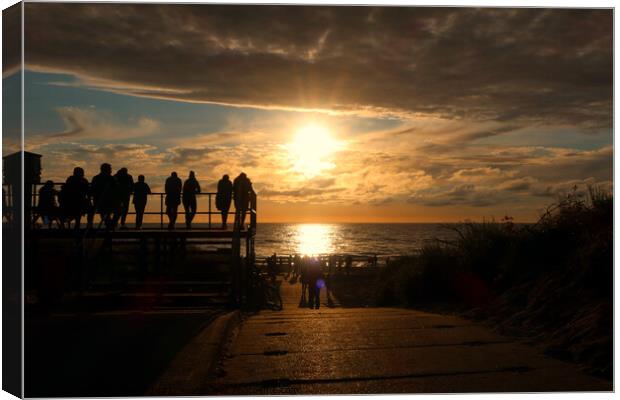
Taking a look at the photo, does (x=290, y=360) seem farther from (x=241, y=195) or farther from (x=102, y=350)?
(x=241, y=195)

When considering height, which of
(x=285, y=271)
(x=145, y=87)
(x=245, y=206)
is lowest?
(x=285, y=271)

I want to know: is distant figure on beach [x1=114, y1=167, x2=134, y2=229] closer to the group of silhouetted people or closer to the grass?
the group of silhouetted people

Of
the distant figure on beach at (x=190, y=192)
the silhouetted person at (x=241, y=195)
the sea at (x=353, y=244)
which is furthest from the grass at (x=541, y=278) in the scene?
the sea at (x=353, y=244)

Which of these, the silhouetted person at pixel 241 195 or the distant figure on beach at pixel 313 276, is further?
the distant figure on beach at pixel 313 276

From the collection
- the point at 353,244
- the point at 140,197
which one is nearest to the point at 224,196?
the point at 140,197

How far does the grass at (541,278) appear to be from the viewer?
8867 millimetres

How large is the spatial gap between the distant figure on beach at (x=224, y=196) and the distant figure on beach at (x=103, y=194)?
8.64ft

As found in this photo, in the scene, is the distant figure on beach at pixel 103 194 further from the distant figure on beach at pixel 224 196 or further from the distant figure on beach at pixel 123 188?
the distant figure on beach at pixel 224 196

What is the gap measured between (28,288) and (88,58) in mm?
6076

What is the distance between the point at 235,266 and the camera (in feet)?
54.1

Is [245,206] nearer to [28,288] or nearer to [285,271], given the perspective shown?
[28,288]

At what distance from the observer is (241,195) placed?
18516 mm

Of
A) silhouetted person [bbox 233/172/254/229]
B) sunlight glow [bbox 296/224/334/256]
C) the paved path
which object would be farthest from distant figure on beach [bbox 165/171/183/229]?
sunlight glow [bbox 296/224/334/256]

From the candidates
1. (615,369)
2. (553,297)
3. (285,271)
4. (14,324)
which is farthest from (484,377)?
(285,271)
